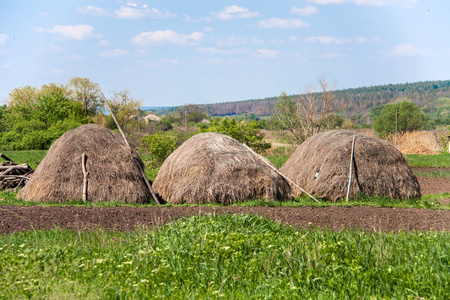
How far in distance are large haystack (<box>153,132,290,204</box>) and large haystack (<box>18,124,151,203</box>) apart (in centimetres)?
88

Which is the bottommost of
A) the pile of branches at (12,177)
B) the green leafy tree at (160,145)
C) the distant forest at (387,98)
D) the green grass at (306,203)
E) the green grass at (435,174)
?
the green grass at (435,174)

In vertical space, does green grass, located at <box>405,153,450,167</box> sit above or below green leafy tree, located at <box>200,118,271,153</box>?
below

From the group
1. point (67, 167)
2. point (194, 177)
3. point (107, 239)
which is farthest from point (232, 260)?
point (67, 167)

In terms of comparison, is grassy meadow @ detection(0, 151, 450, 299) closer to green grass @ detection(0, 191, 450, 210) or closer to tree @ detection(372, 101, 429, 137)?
green grass @ detection(0, 191, 450, 210)

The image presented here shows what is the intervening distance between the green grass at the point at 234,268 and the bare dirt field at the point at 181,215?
1991mm

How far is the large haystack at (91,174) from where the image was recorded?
1141cm

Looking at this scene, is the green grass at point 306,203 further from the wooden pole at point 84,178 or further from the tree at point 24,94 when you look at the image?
the tree at point 24,94

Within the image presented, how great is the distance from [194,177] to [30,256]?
6303 millimetres

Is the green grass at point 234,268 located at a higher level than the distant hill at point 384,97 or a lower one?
lower

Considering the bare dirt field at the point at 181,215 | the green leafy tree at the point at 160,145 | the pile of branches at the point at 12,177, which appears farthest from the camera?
the green leafy tree at the point at 160,145

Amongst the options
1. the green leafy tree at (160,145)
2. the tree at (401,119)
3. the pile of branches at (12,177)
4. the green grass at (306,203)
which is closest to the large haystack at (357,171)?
the green grass at (306,203)

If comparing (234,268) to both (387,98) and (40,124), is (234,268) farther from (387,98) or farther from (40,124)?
(387,98)

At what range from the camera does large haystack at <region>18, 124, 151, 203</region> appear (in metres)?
11.4

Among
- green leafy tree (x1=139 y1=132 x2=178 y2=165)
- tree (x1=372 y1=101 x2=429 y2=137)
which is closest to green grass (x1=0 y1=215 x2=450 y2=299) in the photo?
green leafy tree (x1=139 y1=132 x2=178 y2=165)
